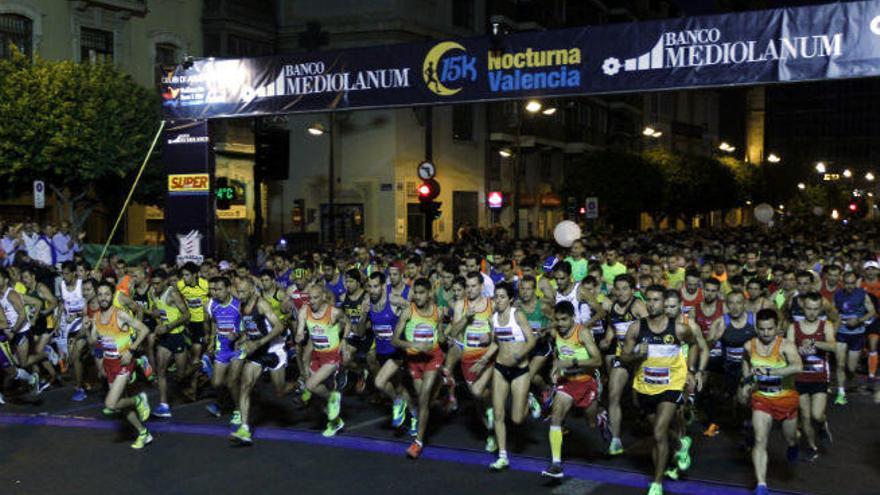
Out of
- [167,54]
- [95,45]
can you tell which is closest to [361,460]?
[95,45]

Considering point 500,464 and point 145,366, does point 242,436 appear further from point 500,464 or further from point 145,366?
point 145,366

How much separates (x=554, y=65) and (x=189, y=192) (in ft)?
25.3

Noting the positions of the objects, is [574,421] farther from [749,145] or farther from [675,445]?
[749,145]

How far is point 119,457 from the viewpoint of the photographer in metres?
9.73

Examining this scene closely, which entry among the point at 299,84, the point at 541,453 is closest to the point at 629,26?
the point at 299,84

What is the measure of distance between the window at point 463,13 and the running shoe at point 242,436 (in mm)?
32016

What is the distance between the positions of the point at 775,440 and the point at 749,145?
305 feet

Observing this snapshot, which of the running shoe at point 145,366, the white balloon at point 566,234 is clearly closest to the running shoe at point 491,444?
the running shoe at point 145,366

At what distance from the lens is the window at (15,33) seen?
27.3 m

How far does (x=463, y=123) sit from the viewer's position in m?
40.2

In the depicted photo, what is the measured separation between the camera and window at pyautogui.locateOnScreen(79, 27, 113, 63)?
29.9 meters

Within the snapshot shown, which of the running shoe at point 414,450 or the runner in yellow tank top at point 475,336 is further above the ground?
the runner in yellow tank top at point 475,336

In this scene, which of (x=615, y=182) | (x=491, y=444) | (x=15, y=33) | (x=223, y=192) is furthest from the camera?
(x=615, y=182)

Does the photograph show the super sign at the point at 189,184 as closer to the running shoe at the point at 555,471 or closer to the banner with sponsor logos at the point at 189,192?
the banner with sponsor logos at the point at 189,192
